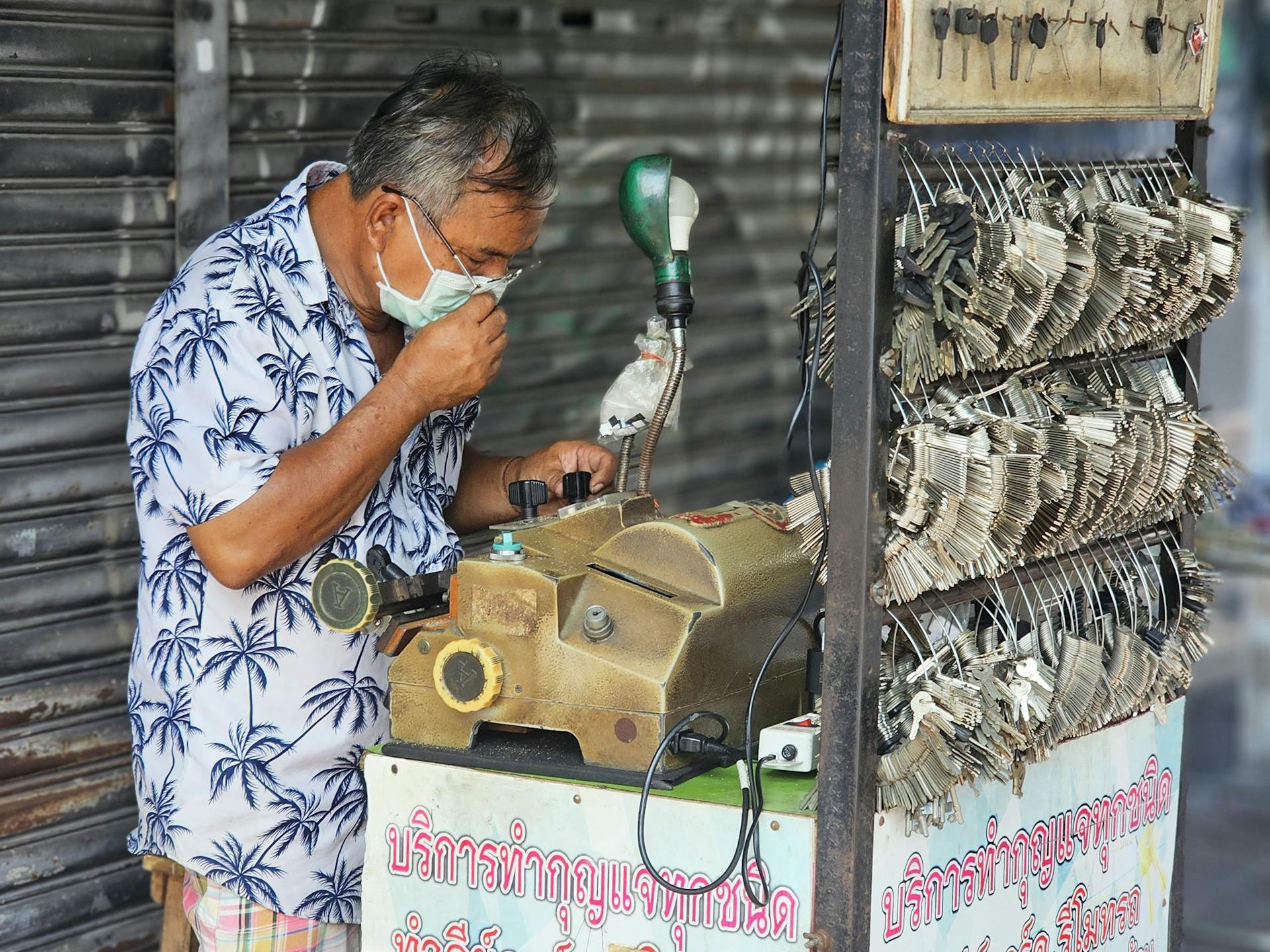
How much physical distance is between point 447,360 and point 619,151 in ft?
6.60

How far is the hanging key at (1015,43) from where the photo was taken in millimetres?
1848

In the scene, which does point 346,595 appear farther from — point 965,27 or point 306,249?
point 965,27

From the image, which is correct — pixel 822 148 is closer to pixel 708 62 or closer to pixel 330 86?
pixel 330 86

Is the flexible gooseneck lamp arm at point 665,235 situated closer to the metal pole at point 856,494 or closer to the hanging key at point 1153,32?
the metal pole at point 856,494

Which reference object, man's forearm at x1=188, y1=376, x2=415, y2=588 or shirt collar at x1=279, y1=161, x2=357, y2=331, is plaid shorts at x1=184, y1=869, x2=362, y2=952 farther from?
shirt collar at x1=279, y1=161, x2=357, y2=331

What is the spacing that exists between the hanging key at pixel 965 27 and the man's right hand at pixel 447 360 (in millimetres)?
742

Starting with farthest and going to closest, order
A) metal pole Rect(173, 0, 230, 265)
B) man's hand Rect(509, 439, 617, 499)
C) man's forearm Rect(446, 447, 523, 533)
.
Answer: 1. metal pole Rect(173, 0, 230, 265)
2. man's forearm Rect(446, 447, 523, 533)
3. man's hand Rect(509, 439, 617, 499)

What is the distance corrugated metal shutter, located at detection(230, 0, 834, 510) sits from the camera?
3193mm

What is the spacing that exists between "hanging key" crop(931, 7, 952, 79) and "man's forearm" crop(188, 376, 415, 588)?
84 centimetres

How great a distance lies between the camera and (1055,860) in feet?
7.09

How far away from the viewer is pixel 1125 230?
2.06 metres

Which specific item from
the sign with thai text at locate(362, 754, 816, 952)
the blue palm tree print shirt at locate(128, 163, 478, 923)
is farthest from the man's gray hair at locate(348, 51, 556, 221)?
the sign with thai text at locate(362, 754, 816, 952)

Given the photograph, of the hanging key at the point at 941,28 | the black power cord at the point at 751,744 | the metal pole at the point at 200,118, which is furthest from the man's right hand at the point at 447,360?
the metal pole at the point at 200,118

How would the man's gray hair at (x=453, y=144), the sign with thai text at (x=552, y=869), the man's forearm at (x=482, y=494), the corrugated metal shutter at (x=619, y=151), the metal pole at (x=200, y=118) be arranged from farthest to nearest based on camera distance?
the corrugated metal shutter at (x=619, y=151) → the metal pole at (x=200, y=118) → the man's forearm at (x=482, y=494) → the man's gray hair at (x=453, y=144) → the sign with thai text at (x=552, y=869)
